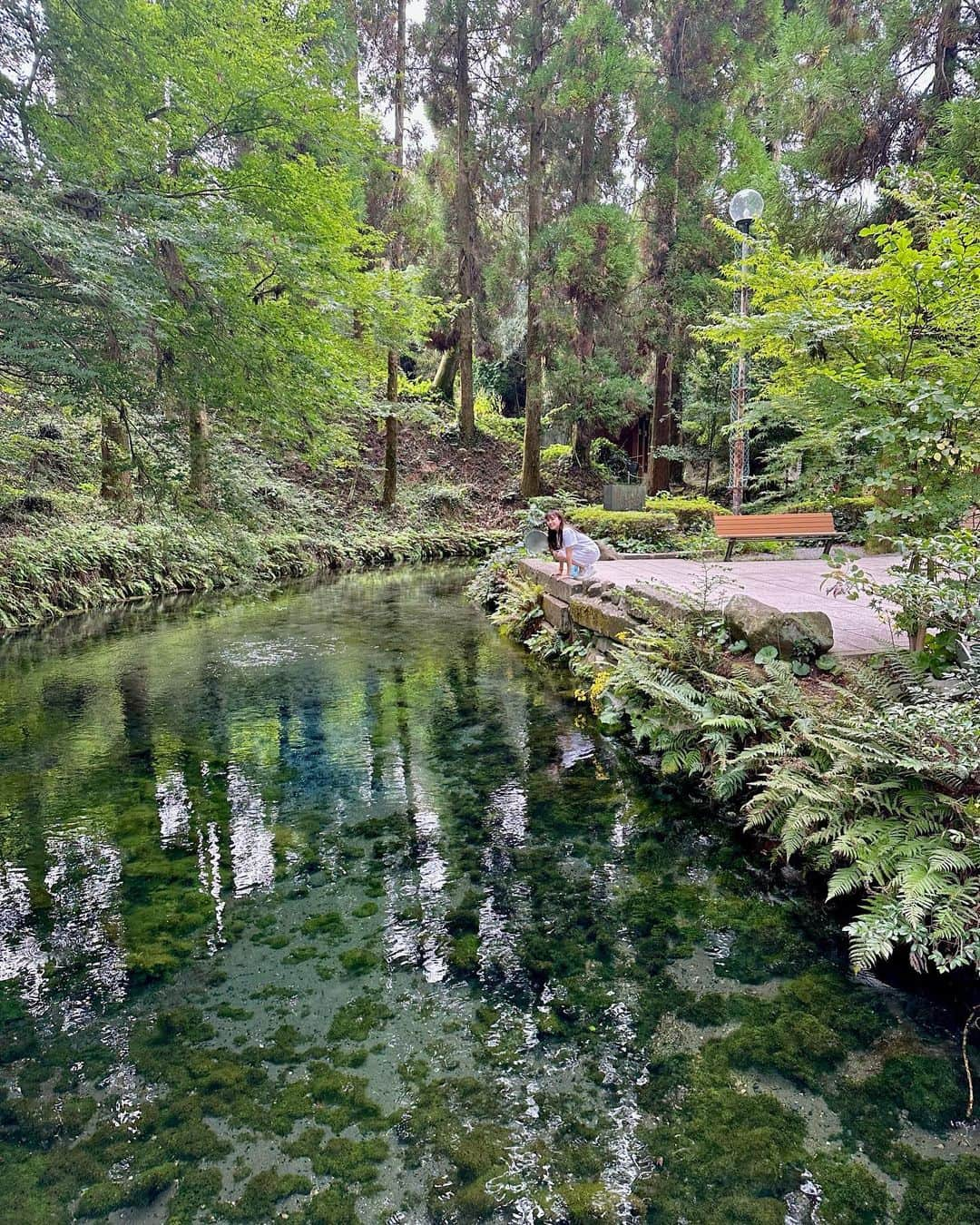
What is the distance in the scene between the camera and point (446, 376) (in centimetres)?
2738

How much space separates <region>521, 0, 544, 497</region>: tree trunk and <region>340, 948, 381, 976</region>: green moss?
1804cm

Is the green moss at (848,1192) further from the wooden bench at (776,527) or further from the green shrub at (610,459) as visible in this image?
the green shrub at (610,459)

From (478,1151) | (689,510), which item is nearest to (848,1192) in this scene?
(478,1151)

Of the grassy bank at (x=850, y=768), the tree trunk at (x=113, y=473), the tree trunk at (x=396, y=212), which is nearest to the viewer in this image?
the grassy bank at (x=850, y=768)

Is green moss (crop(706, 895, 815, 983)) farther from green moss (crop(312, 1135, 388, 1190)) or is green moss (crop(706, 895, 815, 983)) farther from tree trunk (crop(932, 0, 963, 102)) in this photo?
tree trunk (crop(932, 0, 963, 102))

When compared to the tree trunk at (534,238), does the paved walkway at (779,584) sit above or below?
below

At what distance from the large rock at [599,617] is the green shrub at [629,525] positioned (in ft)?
20.4

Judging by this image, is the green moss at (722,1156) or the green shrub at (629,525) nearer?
the green moss at (722,1156)

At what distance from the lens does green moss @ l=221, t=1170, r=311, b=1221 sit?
2047mm

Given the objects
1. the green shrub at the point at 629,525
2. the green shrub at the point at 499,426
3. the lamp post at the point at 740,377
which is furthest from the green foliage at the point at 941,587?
the green shrub at the point at 499,426

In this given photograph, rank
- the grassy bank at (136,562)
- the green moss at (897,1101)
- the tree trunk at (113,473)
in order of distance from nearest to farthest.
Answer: the green moss at (897,1101), the grassy bank at (136,562), the tree trunk at (113,473)

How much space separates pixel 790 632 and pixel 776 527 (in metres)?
5.54

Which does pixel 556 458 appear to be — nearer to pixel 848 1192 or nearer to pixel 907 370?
pixel 907 370

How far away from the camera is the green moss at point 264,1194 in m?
2.05
